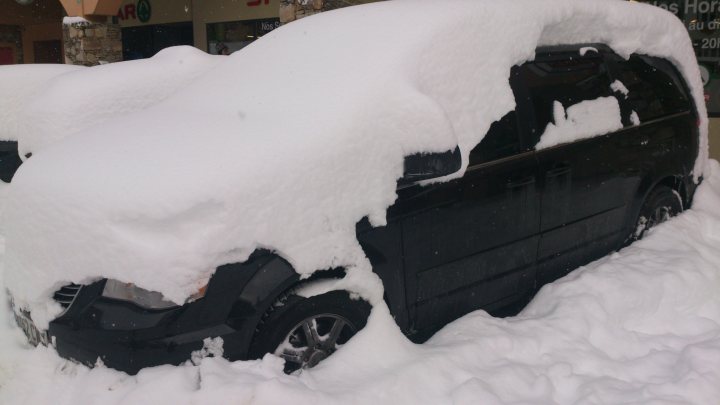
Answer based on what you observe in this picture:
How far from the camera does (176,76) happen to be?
5395 mm

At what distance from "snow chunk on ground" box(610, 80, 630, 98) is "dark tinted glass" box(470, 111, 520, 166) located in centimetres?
103

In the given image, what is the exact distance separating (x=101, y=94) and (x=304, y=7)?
452cm

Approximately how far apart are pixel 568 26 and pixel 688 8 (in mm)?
4757

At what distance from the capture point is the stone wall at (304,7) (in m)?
8.95

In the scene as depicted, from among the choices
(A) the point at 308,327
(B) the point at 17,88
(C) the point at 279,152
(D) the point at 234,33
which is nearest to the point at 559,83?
(C) the point at 279,152

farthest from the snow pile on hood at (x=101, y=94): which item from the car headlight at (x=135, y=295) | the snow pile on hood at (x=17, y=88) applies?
the car headlight at (x=135, y=295)

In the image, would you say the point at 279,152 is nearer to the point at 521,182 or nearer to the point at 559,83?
the point at 521,182

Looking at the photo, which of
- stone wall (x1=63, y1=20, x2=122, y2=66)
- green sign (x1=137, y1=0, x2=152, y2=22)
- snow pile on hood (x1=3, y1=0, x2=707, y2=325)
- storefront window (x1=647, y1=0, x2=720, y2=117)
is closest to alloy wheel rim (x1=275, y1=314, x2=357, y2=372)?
snow pile on hood (x1=3, y1=0, x2=707, y2=325)

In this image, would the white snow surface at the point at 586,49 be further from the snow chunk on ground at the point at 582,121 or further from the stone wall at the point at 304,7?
the stone wall at the point at 304,7

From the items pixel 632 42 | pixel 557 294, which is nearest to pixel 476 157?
pixel 557 294

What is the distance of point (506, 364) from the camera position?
3096mm

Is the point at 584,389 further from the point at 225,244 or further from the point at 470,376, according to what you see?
the point at 225,244

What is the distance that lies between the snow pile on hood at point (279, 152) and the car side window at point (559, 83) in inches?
6.0

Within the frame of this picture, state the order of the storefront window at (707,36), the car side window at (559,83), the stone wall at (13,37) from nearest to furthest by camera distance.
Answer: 1. the car side window at (559,83)
2. the storefront window at (707,36)
3. the stone wall at (13,37)
